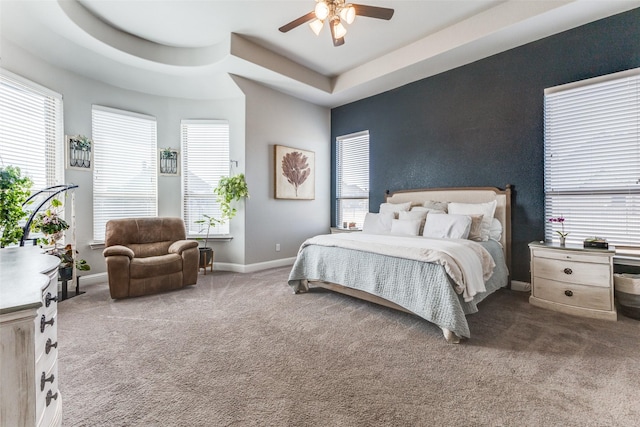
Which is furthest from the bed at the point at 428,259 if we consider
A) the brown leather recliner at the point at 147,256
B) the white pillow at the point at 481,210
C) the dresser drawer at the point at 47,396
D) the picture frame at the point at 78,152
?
the picture frame at the point at 78,152

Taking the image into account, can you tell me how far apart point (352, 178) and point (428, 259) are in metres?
3.51

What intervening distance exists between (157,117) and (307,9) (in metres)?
3.15

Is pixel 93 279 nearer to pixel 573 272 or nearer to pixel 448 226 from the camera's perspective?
pixel 448 226

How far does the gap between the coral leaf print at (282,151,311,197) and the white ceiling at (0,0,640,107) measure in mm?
1212

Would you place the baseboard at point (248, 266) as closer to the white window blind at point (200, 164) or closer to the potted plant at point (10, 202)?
the white window blind at point (200, 164)

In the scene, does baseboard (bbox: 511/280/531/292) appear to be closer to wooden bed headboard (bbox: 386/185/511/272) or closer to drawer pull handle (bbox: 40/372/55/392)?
wooden bed headboard (bbox: 386/185/511/272)

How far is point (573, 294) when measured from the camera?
2814mm

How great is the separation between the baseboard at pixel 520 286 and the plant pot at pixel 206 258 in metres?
4.43

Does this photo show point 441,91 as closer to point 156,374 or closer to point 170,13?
point 170,13

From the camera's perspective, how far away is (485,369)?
6.18 feet

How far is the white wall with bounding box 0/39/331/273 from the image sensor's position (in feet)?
13.5

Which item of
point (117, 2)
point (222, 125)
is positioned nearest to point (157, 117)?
point (222, 125)

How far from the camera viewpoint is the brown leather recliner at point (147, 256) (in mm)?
3279

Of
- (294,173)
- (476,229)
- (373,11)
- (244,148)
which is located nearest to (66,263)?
(244,148)
